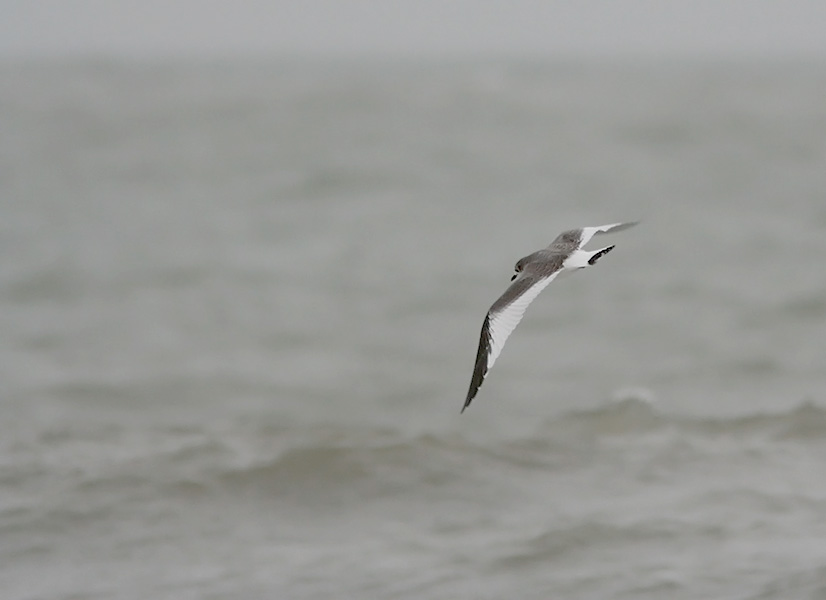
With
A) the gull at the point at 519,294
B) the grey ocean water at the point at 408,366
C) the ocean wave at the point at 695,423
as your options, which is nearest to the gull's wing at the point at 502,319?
the gull at the point at 519,294

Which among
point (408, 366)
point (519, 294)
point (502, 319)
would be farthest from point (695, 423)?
point (502, 319)

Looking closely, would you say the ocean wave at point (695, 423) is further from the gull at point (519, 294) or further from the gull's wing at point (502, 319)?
the gull's wing at point (502, 319)

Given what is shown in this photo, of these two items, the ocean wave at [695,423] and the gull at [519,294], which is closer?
the gull at [519,294]

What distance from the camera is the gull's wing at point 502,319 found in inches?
239

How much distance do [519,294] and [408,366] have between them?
7.25m

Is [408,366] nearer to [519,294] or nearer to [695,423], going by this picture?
[695,423]

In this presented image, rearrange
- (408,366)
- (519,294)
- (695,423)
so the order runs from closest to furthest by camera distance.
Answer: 1. (519,294)
2. (695,423)
3. (408,366)

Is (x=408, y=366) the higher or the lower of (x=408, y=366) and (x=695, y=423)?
the higher

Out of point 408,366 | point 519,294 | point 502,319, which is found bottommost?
point 502,319

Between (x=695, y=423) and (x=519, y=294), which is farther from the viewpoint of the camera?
(x=695, y=423)

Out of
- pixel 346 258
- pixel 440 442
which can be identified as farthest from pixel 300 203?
pixel 440 442

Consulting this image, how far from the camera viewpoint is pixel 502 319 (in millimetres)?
6195

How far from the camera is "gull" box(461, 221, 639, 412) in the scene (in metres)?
6.10

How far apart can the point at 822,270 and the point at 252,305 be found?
25.9 ft
